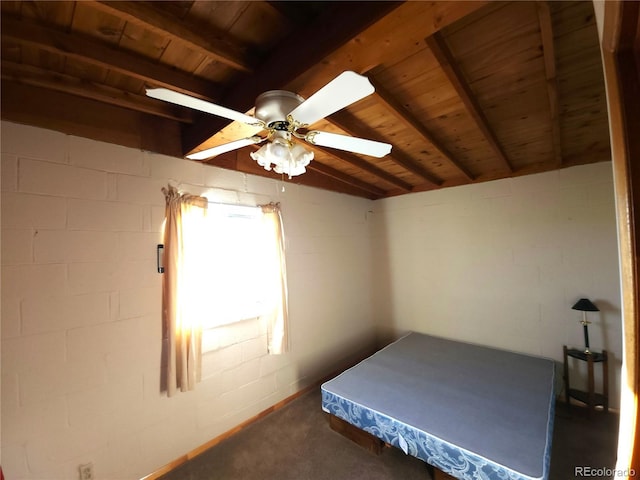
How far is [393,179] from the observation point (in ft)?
10.6

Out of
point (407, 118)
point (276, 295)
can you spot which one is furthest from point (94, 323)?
point (407, 118)

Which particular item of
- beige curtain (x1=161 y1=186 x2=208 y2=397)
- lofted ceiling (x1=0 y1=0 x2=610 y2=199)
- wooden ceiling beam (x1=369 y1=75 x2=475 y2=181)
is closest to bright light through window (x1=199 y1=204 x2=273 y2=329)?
beige curtain (x1=161 y1=186 x2=208 y2=397)

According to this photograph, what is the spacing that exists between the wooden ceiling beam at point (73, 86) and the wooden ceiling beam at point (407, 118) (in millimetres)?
1450

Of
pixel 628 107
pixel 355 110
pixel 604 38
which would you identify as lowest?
pixel 628 107

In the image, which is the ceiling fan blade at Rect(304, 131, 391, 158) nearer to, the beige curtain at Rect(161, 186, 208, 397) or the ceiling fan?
the ceiling fan

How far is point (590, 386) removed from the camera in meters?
2.29

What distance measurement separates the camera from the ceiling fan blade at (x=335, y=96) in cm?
Answer: 89

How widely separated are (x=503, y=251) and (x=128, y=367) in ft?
12.5

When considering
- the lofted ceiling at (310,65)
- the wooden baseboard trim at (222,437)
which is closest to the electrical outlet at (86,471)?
the wooden baseboard trim at (222,437)

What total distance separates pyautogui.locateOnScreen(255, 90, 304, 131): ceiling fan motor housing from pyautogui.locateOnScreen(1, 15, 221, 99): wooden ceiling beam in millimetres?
515

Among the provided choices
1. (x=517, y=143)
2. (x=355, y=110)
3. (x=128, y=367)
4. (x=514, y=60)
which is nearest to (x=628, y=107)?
(x=514, y=60)

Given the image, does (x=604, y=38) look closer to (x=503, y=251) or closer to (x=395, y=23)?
(x=395, y=23)

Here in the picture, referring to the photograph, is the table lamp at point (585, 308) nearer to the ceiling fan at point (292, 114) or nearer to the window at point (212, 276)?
the ceiling fan at point (292, 114)

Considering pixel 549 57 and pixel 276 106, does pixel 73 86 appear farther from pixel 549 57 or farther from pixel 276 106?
pixel 549 57
